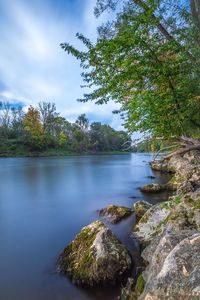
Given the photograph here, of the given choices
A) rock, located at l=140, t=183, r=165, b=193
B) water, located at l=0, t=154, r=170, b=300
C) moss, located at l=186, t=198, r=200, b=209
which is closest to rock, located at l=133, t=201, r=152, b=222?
water, located at l=0, t=154, r=170, b=300

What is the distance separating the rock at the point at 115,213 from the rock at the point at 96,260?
10.2ft

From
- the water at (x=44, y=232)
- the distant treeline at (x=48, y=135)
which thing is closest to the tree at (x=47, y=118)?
the distant treeline at (x=48, y=135)

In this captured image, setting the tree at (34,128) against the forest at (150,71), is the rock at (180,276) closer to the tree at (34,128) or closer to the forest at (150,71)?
the forest at (150,71)

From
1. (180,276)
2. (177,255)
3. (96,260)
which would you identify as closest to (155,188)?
(96,260)

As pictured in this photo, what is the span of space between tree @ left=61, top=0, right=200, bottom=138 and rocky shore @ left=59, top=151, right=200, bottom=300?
2.24m

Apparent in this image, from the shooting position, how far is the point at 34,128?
62.4 meters

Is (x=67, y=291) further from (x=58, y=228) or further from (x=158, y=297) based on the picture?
(x=58, y=228)

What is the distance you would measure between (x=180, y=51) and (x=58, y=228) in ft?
24.2

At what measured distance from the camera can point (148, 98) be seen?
5410mm

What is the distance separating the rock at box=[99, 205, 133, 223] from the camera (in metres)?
8.70

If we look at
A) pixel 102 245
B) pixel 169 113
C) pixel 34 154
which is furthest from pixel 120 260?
pixel 34 154

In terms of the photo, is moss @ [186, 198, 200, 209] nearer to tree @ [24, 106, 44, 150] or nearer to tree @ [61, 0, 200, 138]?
tree @ [61, 0, 200, 138]

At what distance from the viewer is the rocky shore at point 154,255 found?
8.79 feet

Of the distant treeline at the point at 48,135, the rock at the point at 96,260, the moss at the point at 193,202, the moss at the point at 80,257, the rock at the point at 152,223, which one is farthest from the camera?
the distant treeline at the point at 48,135
